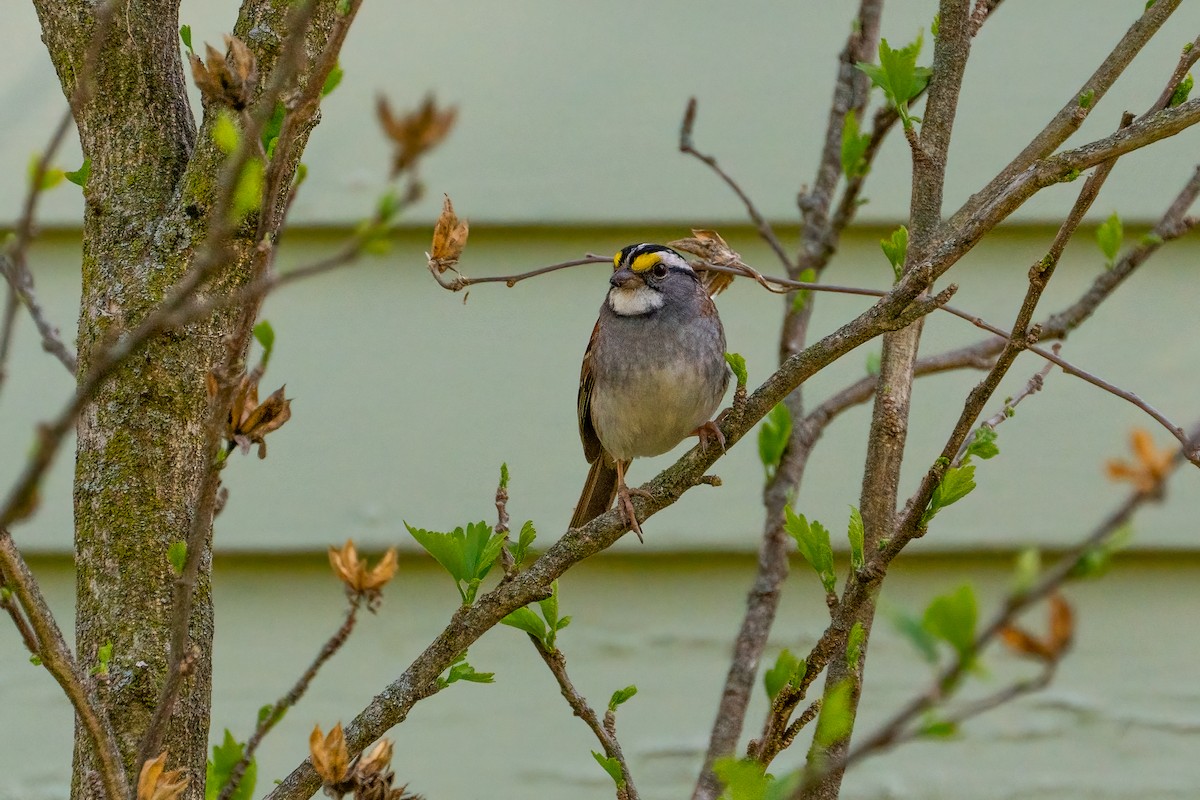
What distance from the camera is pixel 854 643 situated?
4.91 ft

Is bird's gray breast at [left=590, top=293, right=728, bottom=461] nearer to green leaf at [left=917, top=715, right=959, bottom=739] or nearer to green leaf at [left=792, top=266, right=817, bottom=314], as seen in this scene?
green leaf at [left=792, top=266, right=817, bottom=314]

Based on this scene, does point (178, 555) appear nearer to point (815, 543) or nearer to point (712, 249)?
point (815, 543)

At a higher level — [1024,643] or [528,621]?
[528,621]

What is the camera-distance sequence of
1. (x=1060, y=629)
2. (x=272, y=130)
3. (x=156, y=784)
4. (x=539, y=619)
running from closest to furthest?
(x=1060, y=629) → (x=156, y=784) → (x=272, y=130) → (x=539, y=619)

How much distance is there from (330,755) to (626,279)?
1.52 m

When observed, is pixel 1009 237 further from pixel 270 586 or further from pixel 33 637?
pixel 33 637

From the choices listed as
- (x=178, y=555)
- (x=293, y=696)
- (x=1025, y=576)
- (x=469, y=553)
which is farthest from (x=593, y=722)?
(x=1025, y=576)

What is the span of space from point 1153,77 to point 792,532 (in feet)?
6.43

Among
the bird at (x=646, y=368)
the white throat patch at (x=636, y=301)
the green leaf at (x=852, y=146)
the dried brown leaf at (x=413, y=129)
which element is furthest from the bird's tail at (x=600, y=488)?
the dried brown leaf at (x=413, y=129)

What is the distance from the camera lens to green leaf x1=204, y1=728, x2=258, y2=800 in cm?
152

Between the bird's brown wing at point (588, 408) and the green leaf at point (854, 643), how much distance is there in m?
1.21

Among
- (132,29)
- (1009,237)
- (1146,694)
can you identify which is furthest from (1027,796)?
(132,29)

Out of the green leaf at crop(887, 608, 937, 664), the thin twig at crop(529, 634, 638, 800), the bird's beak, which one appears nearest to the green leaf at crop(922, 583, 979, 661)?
the green leaf at crop(887, 608, 937, 664)

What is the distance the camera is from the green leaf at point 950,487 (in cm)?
140
